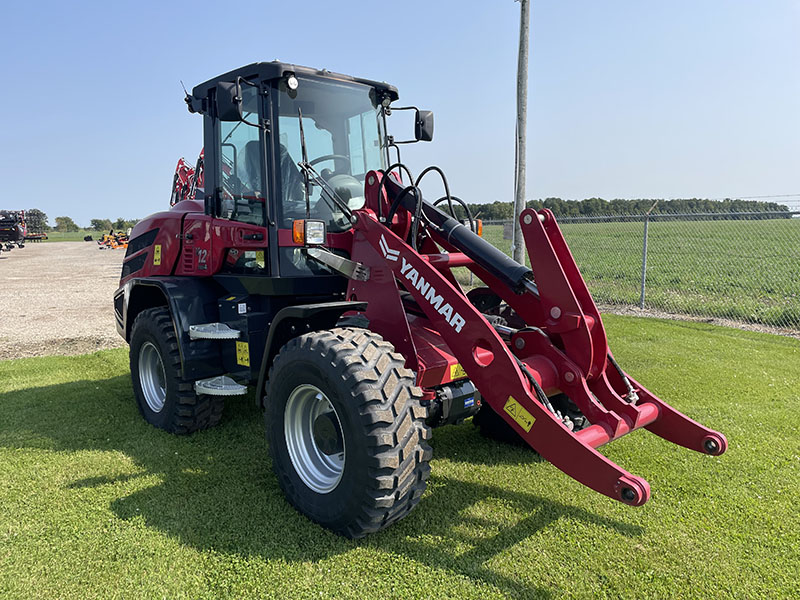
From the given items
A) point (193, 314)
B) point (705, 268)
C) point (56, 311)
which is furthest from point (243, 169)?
point (705, 268)

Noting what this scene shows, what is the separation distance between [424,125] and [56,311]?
34.6 feet

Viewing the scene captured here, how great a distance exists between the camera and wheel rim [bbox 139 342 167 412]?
16.7 ft

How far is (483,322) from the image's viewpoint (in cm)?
304

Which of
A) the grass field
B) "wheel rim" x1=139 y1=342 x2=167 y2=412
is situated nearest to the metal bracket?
"wheel rim" x1=139 y1=342 x2=167 y2=412

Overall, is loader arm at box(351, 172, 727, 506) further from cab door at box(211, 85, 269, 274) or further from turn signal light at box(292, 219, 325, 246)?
cab door at box(211, 85, 269, 274)

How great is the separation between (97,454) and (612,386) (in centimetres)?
384

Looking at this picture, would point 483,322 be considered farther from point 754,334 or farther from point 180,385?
point 754,334

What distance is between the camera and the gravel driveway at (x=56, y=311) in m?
8.56

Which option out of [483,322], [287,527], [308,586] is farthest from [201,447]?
[483,322]

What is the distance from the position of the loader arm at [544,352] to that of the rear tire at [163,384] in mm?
1991

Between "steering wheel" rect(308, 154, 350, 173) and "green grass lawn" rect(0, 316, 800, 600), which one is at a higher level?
"steering wheel" rect(308, 154, 350, 173)

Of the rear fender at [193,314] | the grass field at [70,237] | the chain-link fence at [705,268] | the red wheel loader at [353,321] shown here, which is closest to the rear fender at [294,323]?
the red wheel loader at [353,321]

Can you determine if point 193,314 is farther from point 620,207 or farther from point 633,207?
point 620,207

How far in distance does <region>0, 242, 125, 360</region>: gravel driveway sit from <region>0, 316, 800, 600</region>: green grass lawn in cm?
395
